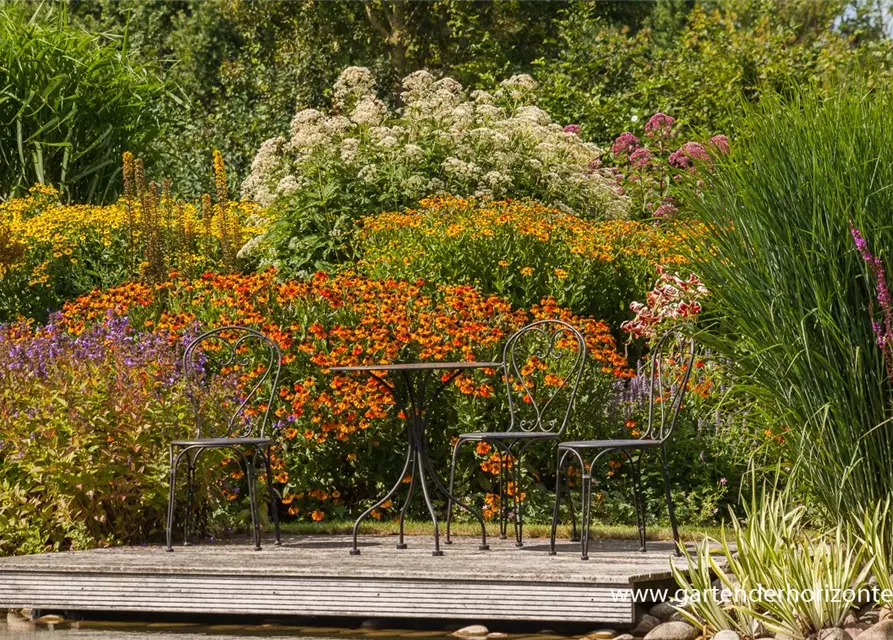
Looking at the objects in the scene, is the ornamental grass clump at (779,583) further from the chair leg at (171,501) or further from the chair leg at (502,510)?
the chair leg at (171,501)

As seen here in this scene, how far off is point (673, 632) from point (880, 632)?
69 centimetres

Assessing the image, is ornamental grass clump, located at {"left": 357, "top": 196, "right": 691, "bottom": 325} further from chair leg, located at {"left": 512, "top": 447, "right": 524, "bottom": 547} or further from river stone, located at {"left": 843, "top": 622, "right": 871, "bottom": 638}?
river stone, located at {"left": 843, "top": 622, "right": 871, "bottom": 638}

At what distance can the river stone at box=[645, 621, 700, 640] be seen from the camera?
4609mm

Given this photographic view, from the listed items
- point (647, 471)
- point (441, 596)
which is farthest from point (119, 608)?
point (647, 471)

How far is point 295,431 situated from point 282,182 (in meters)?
3.73

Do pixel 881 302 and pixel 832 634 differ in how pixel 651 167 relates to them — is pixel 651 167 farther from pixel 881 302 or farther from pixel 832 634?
pixel 832 634

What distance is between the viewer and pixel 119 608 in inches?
211

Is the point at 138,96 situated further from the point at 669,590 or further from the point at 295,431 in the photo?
the point at 669,590

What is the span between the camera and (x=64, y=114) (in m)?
12.5

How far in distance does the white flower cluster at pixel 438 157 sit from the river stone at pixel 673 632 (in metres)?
6.09

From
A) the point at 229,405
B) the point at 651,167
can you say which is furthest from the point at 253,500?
the point at 651,167

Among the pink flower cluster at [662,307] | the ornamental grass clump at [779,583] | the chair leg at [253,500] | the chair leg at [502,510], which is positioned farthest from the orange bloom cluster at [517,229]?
the ornamental grass clump at [779,583]

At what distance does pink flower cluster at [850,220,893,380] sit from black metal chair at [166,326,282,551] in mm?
2552

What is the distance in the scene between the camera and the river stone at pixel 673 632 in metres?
4.61
